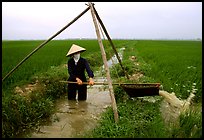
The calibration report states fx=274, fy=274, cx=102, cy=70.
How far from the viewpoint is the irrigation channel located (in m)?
4.42

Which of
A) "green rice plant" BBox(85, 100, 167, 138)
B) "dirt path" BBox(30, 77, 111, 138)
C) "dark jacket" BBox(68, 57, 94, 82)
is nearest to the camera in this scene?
"green rice plant" BBox(85, 100, 167, 138)

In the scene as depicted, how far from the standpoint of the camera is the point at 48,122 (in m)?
4.83

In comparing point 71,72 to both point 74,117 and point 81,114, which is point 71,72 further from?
point 74,117

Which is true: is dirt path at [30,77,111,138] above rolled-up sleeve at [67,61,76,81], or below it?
below

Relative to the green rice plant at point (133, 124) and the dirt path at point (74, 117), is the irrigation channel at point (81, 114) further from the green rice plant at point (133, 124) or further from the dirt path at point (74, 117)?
the green rice plant at point (133, 124)

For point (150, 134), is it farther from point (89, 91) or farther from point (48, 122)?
point (89, 91)

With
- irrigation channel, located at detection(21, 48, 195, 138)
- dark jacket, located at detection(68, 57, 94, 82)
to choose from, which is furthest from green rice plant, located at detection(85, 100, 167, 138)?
dark jacket, located at detection(68, 57, 94, 82)

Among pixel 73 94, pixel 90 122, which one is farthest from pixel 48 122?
pixel 73 94

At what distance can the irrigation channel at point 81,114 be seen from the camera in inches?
174

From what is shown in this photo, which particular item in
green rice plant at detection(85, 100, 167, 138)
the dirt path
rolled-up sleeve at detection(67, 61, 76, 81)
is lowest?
the dirt path

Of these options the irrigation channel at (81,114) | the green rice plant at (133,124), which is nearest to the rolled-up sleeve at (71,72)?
the irrigation channel at (81,114)

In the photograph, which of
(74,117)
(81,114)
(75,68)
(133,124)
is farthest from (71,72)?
(133,124)

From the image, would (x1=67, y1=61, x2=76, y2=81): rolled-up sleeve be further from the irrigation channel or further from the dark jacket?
the irrigation channel

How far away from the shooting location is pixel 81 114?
540 centimetres
